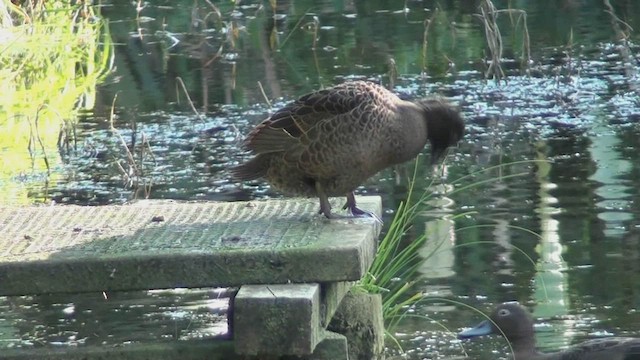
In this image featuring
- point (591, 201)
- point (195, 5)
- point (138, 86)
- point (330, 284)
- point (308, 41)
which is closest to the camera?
point (330, 284)

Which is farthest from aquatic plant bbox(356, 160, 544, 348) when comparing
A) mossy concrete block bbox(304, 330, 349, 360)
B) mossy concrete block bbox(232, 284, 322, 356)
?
mossy concrete block bbox(232, 284, 322, 356)

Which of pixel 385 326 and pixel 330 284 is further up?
pixel 330 284

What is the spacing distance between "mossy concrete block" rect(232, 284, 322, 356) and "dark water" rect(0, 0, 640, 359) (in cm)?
145

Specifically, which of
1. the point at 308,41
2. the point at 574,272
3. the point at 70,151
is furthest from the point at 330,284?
the point at 308,41

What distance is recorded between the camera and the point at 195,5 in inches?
644

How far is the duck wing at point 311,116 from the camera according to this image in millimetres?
5445

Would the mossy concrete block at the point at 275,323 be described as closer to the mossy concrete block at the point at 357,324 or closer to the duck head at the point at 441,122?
the mossy concrete block at the point at 357,324

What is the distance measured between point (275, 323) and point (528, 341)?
1637 millimetres

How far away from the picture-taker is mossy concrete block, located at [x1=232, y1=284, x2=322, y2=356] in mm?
4559

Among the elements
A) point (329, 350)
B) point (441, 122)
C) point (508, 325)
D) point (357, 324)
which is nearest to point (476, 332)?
point (508, 325)

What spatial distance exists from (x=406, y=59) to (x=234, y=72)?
1.58 meters

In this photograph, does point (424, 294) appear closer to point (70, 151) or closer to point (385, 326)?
point (385, 326)

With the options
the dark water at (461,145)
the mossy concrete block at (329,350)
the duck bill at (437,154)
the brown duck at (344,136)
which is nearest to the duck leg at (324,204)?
the brown duck at (344,136)

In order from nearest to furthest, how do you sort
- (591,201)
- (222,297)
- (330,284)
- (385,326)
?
1. (330,284)
2. (385,326)
3. (222,297)
4. (591,201)
